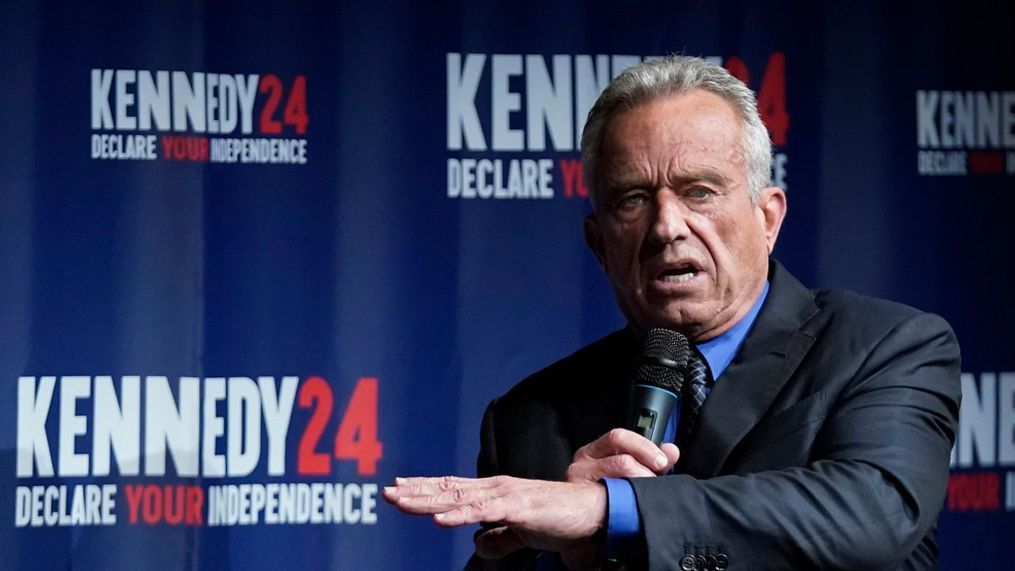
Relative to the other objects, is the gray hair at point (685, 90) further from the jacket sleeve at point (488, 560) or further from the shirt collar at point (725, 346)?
the jacket sleeve at point (488, 560)

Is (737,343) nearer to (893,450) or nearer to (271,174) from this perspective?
(893,450)

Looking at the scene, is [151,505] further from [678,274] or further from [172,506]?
[678,274]

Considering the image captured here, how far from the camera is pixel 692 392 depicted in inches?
71.1

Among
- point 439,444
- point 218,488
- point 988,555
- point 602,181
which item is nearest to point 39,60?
point 218,488

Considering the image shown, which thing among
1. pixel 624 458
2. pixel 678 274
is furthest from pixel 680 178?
pixel 624 458

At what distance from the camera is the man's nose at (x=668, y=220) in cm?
179

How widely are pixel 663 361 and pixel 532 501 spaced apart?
0.29 m

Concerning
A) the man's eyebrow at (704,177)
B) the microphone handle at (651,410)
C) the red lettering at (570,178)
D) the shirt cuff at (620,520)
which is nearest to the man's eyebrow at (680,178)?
the man's eyebrow at (704,177)

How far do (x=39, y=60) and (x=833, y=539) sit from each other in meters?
2.78

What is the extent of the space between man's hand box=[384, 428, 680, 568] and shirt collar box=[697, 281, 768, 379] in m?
0.36

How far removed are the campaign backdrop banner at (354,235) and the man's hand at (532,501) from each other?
209cm

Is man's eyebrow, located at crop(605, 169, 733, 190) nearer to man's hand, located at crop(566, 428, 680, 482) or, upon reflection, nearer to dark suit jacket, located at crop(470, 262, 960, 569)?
dark suit jacket, located at crop(470, 262, 960, 569)

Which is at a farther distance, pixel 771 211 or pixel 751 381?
pixel 771 211

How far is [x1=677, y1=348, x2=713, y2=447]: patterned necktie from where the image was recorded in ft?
5.77
